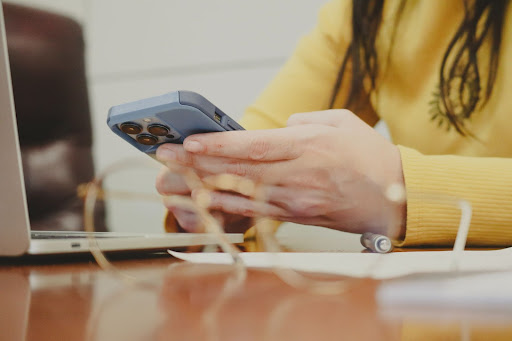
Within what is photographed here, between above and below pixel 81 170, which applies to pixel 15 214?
above

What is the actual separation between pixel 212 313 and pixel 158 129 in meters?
0.20

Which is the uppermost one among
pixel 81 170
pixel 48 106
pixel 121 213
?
pixel 48 106

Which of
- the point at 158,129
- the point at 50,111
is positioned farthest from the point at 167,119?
the point at 50,111

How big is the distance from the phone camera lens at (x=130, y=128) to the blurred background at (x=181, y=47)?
778 mm

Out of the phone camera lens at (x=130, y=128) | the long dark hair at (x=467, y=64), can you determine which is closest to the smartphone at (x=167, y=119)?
the phone camera lens at (x=130, y=128)

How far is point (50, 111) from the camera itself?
3.46 ft

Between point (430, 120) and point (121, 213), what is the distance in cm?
87

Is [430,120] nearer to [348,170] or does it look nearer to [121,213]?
[348,170]

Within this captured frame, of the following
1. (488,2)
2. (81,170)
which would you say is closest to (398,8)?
(488,2)

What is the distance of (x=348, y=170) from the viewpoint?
375 mm

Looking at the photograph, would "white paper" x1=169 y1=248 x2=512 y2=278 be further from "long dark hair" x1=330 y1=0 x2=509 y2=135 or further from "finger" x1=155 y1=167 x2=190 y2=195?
"long dark hair" x1=330 y1=0 x2=509 y2=135

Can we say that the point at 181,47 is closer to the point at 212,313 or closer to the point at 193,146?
the point at 193,146

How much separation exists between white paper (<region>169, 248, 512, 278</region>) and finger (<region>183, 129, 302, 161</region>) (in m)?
0.09

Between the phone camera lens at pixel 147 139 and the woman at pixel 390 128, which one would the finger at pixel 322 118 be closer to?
the woman at pixel 390 128
